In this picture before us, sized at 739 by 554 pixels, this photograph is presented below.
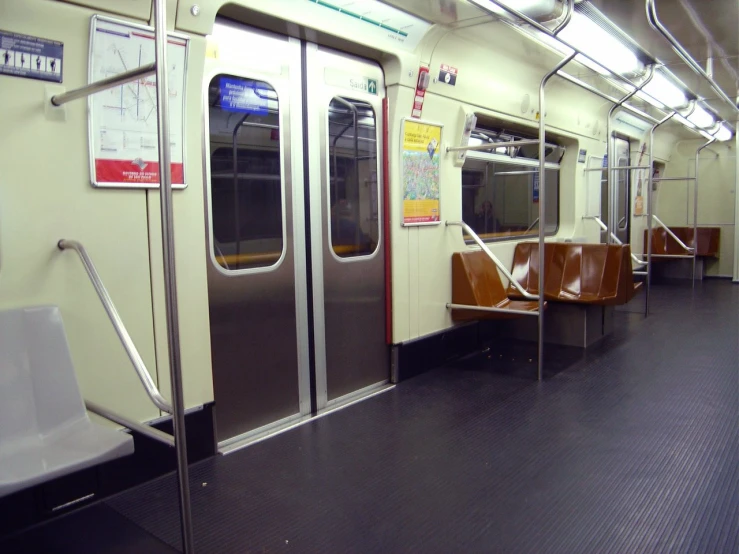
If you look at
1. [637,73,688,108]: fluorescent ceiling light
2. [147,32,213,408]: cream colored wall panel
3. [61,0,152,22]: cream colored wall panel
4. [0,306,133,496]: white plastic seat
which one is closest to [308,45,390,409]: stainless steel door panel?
[147,32,213,408]: cream colored wall panel

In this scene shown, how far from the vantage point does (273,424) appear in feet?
12.2

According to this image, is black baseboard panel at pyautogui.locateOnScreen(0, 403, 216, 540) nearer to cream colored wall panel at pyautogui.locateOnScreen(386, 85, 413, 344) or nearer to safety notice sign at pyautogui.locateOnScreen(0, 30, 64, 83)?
safety notice sign at pyautogui.locateOnScreen(0, 30, 64, 83)

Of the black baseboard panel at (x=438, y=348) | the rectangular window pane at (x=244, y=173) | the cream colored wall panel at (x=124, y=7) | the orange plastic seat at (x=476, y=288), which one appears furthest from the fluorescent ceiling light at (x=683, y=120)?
the cream colored wall panel at (x=124, y=7)

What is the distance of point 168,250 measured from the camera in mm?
1896

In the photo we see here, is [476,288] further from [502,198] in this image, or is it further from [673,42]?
[673,42]

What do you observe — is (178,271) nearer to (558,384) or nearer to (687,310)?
(558,384)

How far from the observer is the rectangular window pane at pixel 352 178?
4066mm

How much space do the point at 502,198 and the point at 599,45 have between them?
2.00 m

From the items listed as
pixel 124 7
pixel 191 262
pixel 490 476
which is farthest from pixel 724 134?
pixel 124 7

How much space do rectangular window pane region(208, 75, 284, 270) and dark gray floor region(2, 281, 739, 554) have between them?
3.70 ft

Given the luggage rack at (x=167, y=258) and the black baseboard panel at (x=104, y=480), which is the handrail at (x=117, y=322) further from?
the black baseboard panel at (x=104, y=480)

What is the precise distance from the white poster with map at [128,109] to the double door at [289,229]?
33cm

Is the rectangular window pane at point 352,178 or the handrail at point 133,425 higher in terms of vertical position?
the rectangular window pane at point 352,178

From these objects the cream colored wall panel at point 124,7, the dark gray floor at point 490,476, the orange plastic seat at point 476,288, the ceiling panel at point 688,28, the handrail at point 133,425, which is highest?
the ceiling panel at point 688,28
